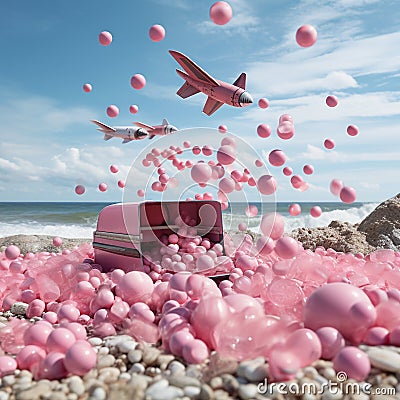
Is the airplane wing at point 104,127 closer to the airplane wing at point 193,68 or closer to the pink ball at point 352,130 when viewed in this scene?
the airplane wing at point 193,68

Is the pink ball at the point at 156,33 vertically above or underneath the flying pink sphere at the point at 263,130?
above

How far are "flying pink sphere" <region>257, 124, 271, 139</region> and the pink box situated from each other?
0.82 metres

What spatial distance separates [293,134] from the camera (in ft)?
13.5

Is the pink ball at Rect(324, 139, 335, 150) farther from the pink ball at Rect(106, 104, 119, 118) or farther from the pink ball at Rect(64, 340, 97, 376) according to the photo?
the pink ball at Rect(64, 340, 97, 376)

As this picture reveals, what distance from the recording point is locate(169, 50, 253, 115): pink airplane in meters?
4.05

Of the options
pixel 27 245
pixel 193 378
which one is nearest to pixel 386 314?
pixel 193 378

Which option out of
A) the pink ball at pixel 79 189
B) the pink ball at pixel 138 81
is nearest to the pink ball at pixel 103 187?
the pink ball at pixel 79 189

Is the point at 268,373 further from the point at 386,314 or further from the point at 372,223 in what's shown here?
the point at 372,223

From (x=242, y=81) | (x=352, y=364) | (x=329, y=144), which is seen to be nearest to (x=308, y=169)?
(x=329, y=144)

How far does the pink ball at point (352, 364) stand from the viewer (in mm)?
1696

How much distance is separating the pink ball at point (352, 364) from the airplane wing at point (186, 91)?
127 inches

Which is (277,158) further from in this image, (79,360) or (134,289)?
(79,360)

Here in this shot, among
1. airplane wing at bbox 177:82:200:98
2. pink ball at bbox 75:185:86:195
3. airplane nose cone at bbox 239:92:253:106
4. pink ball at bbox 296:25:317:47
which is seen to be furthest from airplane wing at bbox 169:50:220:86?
pink ball at bbox 75:185:86:195

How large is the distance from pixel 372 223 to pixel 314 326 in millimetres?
4730
